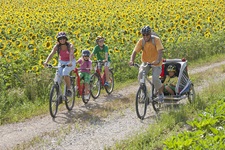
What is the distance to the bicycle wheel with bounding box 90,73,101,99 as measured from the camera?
11719mm

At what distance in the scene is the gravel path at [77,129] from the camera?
8359 mm

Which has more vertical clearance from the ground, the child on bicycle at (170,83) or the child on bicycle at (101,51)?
the child on bicycle at (101,51)

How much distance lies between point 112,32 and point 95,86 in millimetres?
6082

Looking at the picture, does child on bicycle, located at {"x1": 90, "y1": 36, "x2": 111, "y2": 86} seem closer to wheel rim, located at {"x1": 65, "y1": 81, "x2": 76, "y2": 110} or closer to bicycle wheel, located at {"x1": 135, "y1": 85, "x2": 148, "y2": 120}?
wheel rim, located at {"x1": 65, "y1": 81, "x2": 76, "y2": 110}

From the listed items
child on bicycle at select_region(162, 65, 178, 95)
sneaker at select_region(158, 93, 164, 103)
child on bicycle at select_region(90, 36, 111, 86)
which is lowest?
sneaker at select_region(158, 93, 164, 103)

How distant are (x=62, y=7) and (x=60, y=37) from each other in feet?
54.8

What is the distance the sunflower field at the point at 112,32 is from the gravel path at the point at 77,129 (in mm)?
1926

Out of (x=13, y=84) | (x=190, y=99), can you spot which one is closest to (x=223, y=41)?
(x=190, y=99)

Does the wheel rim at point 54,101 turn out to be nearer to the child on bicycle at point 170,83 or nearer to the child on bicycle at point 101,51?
the child on bicycle at point 101,51

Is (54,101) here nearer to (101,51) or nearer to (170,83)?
(101,51)

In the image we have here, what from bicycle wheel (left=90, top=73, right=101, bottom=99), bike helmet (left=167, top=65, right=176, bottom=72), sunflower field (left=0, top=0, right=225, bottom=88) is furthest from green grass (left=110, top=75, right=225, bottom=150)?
sunflower field (left=0, top=0, right=225, bottom=88)

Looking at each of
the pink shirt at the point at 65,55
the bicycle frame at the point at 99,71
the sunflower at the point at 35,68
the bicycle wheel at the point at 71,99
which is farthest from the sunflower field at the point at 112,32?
the pink shirt at the point at 65,55

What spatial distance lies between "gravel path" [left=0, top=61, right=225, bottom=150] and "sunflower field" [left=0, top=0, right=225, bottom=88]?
1.93 metres

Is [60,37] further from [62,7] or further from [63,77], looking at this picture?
[62,7]
